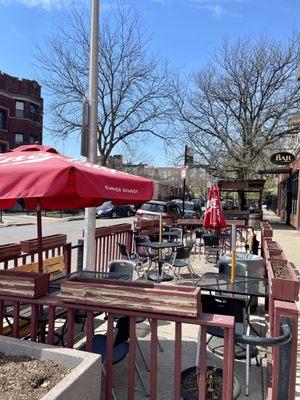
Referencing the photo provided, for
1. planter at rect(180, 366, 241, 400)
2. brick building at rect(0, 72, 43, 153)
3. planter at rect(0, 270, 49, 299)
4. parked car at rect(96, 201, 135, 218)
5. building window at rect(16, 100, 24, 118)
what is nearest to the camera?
planter at rect(180, 366, 241, 400)

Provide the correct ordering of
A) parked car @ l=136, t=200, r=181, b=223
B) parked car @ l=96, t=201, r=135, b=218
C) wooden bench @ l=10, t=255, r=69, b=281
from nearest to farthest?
wooden bench @ l=10, t=255, r=69, b=281 < parked car @ l=136, t=200, r=181, b=223 < parked car @ l=96, t=201, r=135, b=218

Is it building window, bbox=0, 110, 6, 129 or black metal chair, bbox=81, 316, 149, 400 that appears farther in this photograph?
building window, bbox=0, 110, 6, 129

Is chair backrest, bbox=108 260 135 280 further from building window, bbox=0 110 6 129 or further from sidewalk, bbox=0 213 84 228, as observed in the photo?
building window, bbox=0 110 6 129


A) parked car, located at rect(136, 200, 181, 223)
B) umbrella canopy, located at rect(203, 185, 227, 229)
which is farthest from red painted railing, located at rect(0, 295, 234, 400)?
parked car, located at rect(136, 200, 181, 223)

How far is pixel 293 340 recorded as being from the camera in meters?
2.87

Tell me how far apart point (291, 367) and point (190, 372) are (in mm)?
819

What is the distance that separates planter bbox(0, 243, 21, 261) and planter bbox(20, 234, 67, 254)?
154 mm

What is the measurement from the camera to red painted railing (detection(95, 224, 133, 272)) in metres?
7.93

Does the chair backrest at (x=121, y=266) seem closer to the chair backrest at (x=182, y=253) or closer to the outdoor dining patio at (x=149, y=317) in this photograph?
the outdoor dining patio at (x=149, y=317)

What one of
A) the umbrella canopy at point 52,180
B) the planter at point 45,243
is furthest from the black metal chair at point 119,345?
the planter at point 45,243

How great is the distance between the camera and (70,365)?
8.70 feet

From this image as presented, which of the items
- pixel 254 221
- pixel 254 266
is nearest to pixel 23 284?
pixel 254 266

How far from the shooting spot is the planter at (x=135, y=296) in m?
2.71

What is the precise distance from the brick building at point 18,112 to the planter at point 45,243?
3258cm
